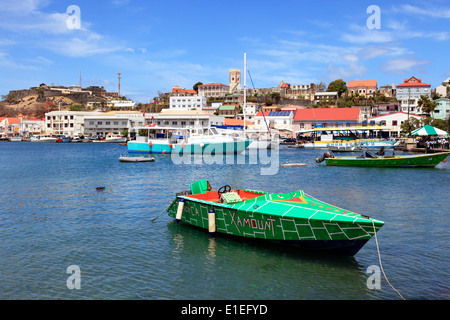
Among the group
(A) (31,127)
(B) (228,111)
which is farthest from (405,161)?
(A) (31,127)

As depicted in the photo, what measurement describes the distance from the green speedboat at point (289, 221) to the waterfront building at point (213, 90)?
531 feet

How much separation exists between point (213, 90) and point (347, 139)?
102 m

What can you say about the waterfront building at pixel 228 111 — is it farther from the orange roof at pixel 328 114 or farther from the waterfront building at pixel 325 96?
the waterfront building at pixel 325 96

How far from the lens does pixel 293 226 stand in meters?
11.9

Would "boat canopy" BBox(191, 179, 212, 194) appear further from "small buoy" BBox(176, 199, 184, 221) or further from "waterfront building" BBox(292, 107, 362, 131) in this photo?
"waterfront building" BBox(292, 107, 362, 131)

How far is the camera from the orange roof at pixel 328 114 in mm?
101106

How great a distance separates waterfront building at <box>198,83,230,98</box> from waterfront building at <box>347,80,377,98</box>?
5617cm

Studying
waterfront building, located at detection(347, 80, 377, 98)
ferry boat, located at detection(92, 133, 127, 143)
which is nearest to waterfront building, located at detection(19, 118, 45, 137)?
ferry boat, located at detection(92, 133, 127, 143)

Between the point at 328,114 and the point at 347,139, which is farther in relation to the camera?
the point at 328,114

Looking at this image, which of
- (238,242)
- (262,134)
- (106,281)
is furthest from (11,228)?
(262,134)

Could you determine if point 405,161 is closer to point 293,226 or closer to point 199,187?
point 199,187

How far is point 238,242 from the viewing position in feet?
45.3
